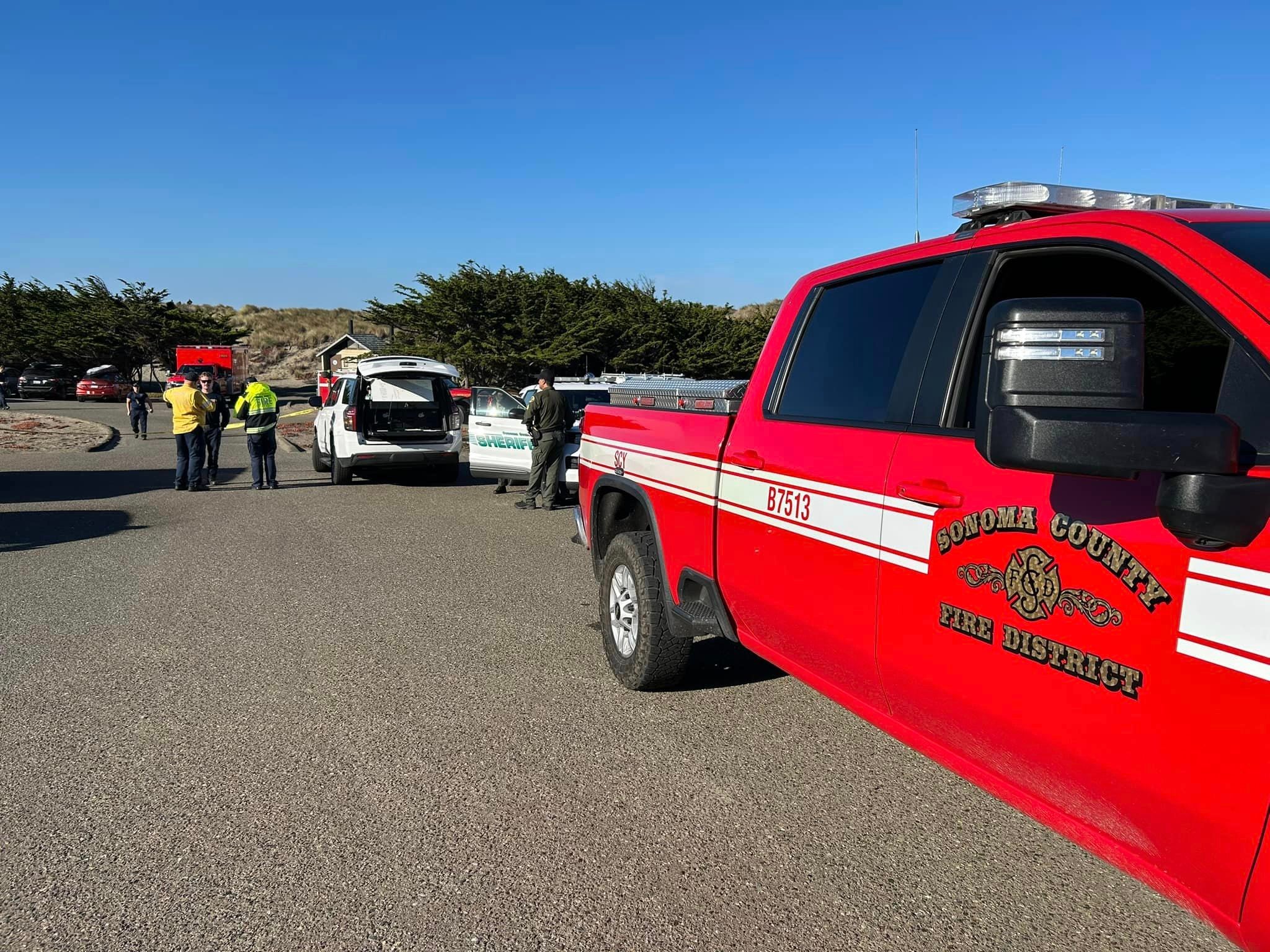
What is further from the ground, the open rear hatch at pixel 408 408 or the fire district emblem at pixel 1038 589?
the fire district emblem at pixel 1038 589

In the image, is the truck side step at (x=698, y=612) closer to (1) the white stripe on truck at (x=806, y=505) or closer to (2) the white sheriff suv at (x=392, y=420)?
(1) the white stripe on truck at (x=806, y=505)

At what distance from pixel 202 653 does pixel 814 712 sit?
3.67m

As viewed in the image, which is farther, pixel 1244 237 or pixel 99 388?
pixel 99 388

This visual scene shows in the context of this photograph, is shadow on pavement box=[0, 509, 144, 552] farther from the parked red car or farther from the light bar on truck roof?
the parked red car

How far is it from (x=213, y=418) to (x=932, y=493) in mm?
14470

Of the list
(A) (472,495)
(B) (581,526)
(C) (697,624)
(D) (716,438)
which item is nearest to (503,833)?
(C) (697,624)

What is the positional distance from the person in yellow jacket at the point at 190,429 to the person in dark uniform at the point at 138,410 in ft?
38.9

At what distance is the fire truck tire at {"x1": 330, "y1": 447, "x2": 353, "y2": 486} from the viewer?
48.8 feet

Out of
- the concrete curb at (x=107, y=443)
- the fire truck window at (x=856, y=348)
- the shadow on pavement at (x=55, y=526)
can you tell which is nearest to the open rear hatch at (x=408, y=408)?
the shadow on pavement at (x=55, y=526)

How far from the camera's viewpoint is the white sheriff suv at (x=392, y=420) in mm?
14641

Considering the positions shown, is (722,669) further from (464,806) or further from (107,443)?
(107,443)

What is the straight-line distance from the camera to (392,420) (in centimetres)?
1609

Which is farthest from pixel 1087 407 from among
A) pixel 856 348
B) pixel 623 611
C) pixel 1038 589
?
pixel 623 611

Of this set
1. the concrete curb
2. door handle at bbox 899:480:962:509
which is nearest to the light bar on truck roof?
door handle at bbox 899:480:962:509
